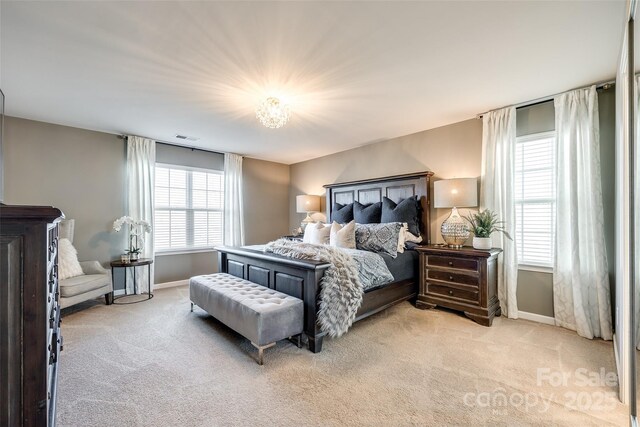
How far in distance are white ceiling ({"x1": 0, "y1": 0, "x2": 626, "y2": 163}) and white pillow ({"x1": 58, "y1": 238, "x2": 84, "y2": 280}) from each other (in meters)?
1.72

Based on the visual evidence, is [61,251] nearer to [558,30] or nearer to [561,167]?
[558,30]

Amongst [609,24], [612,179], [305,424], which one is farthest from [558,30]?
[305,424]

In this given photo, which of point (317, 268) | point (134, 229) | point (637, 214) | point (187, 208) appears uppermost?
point (187, 208)

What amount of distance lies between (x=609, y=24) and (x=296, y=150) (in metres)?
4.28

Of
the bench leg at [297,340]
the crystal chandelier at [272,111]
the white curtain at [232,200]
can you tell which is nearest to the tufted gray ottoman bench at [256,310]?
the bench leg at [297,340]

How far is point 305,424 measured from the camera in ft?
5.30

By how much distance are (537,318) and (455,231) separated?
1.31 metres

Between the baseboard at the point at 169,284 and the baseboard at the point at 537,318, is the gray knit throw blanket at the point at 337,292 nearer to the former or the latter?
the baseboard at the point at 537,318

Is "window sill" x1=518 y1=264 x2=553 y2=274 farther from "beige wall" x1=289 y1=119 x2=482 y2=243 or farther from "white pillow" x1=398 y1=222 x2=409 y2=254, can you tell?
"white pillow" x1=398 y1=222 x2=409 y2=254

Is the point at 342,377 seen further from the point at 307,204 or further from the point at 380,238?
the point at 307,204

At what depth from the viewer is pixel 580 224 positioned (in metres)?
2.83

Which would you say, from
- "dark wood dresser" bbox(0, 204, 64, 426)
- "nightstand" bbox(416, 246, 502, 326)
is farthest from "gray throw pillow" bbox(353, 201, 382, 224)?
"dark wood dresser" bbox(0, 204, 64, 426)

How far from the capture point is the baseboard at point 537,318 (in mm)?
3079

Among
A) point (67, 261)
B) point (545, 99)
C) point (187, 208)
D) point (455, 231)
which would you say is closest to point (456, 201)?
point (455, 231)
